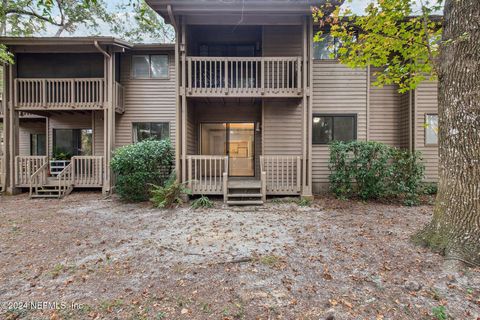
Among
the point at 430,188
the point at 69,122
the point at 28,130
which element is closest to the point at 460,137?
the point at 430,188

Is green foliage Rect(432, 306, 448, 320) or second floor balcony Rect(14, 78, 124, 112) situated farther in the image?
second floor balcony Rect(14, 78, 124, 112)

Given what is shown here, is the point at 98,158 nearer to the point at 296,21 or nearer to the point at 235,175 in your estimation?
the point at 235,175

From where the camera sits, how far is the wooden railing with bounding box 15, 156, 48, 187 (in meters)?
8.57

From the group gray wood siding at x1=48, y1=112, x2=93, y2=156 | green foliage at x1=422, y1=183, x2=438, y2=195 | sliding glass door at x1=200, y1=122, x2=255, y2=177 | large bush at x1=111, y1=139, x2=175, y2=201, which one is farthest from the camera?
gray wood siding at x1=48, y1=112, x2=93, y2=156

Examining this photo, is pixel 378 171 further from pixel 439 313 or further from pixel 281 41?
pixel 281 41

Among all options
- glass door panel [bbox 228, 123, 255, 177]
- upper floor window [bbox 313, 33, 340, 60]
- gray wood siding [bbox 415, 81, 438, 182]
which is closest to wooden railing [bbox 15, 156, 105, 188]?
glass door panel [bbox 228, 123, 255, 177]

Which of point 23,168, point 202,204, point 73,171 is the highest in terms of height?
point 23,168

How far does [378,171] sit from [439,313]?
4990mm

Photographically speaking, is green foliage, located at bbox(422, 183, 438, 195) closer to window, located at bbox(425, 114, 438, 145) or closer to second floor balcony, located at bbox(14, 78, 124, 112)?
window, located at bbox(425, 114, 438, 145)

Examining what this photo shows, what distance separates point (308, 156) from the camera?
697 centimetres

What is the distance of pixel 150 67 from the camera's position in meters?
9.59

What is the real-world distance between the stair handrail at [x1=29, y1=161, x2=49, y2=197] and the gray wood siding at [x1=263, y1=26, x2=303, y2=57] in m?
9.24

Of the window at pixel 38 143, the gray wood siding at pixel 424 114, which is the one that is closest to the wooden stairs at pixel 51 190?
the window at pixel 38 143

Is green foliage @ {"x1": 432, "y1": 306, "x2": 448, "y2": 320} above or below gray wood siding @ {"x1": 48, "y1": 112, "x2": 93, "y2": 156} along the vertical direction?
below
